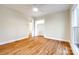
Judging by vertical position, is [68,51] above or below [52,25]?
below

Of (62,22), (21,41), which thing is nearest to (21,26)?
(21,41)

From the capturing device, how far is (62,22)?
1.66 m

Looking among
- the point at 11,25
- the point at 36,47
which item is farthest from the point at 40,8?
the point at 36,47

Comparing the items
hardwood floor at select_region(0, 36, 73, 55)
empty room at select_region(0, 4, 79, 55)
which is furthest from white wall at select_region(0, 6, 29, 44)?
hardwood floor at select_region(0, 36, 73, 55)

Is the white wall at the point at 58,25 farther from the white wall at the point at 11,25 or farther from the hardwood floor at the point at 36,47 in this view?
the white wall at the point at 11,25

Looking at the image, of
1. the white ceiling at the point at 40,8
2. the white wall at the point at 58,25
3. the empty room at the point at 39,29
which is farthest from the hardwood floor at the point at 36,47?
the white ceiling at the point at 40,8

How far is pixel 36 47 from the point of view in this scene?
1.68 meters

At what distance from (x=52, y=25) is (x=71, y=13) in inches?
16.2

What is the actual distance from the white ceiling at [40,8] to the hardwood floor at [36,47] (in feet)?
1.59
